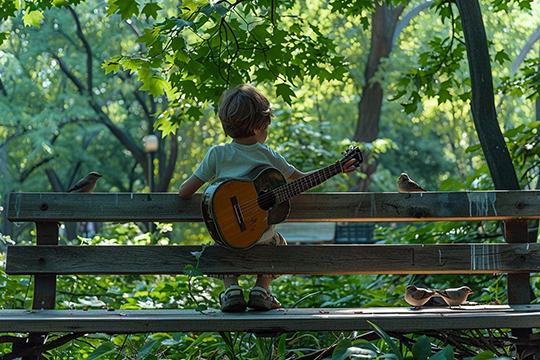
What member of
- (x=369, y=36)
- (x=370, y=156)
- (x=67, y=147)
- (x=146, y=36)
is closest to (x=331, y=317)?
(x=146, y=36)

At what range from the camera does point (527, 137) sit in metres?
4.73

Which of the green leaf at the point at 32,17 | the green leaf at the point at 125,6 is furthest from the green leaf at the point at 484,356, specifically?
the green leaf at the point at 32,17

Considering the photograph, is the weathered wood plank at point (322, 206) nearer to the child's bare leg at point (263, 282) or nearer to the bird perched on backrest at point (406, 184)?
the bird perched on backrest at point (406, 184)

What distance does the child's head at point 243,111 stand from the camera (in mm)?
3152

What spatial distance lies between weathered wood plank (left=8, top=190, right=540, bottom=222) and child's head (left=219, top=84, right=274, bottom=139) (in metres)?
0.46

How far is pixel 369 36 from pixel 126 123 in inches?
445

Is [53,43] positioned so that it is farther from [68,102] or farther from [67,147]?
[67,147]

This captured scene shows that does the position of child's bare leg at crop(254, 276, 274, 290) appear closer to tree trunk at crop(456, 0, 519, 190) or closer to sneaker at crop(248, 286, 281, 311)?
sneaker at crop(248, 286, 281, 311)

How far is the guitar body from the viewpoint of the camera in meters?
2.94

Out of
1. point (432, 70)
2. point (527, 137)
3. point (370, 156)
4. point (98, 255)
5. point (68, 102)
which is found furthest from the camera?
point (68, 102)

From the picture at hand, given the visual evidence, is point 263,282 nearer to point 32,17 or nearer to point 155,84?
point 155,84

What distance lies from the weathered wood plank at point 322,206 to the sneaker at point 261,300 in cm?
46

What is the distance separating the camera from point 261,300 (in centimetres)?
297

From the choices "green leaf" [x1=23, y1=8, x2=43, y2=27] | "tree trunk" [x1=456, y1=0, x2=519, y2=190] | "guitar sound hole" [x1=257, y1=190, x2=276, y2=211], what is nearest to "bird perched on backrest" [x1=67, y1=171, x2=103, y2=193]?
"guitar sound hole" [x1=257, y1=190, x2=276, y2=211]
